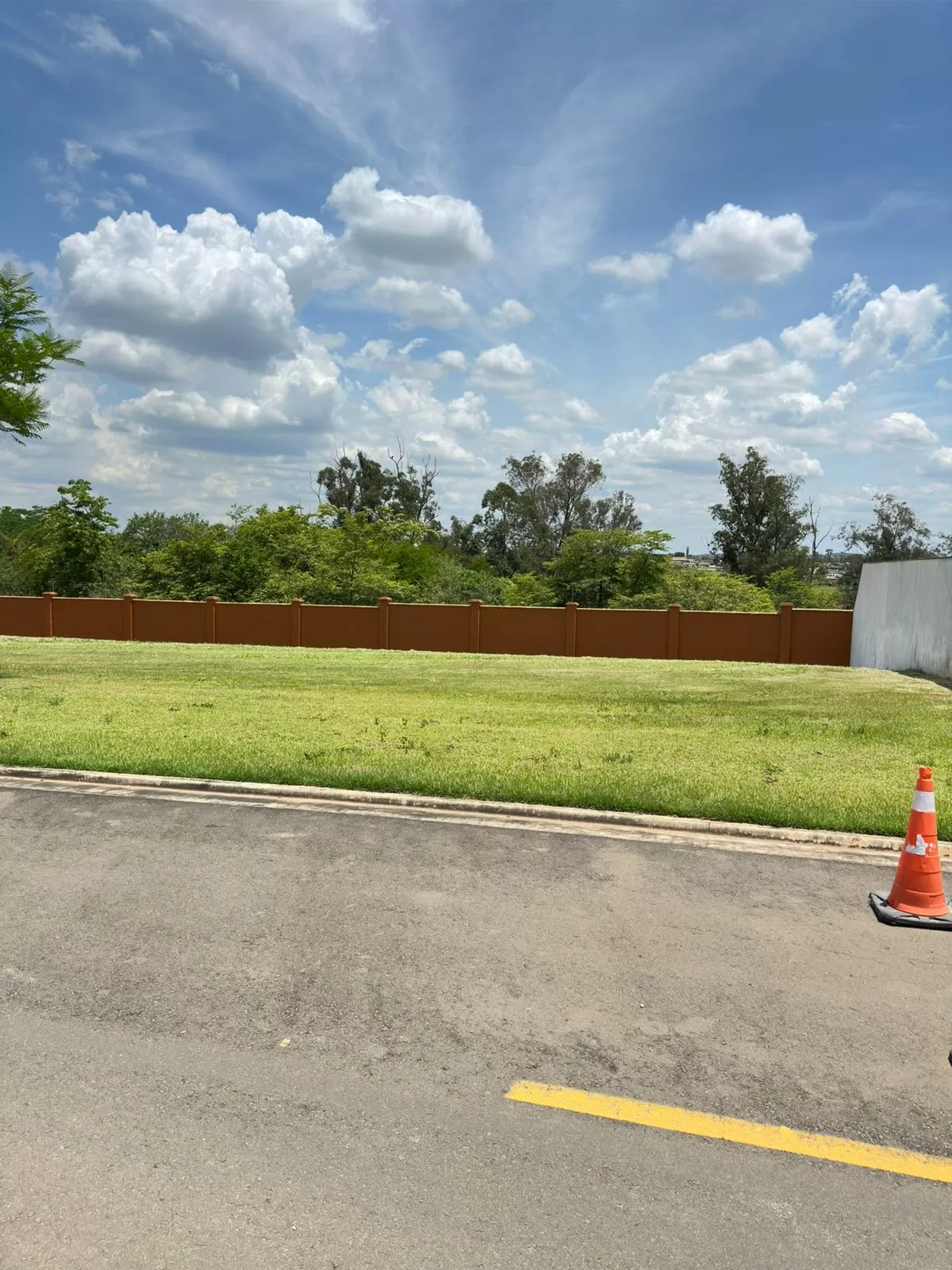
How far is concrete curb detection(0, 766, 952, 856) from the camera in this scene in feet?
21.9

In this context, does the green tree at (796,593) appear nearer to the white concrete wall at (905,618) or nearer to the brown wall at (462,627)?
the brown wall at (462,627)

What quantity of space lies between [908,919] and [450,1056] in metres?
2.82

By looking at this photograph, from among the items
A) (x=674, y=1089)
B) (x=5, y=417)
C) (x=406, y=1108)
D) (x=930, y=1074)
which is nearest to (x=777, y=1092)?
(x=674, y=1089)

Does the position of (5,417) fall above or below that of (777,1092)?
above

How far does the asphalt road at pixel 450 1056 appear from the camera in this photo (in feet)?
9.18

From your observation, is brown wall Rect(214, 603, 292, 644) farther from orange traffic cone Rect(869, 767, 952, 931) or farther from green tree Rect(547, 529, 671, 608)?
orange traffic cone Rect(869, 767, 952, 931)

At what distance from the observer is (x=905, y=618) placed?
A: 21.4 metres

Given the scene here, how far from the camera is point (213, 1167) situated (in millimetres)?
3055

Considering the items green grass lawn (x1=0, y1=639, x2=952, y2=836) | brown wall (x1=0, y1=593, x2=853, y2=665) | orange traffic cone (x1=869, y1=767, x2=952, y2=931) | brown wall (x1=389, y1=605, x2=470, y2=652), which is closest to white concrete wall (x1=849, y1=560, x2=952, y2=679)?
green grass lawn (x1=0, y1=639, x2=952, y2=836)

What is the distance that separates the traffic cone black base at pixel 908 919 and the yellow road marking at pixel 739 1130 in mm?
2137

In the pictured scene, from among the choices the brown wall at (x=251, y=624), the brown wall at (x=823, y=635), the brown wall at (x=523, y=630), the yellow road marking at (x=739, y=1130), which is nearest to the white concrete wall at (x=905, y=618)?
the brown wall at (x=823, y=635)

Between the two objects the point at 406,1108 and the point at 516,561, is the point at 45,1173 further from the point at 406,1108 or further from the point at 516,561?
the point at 516,561

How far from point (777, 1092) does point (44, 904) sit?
4.01 metres

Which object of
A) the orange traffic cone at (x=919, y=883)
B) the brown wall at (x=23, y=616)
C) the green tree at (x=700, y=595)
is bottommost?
the brown wall at (x=23, y=616)
